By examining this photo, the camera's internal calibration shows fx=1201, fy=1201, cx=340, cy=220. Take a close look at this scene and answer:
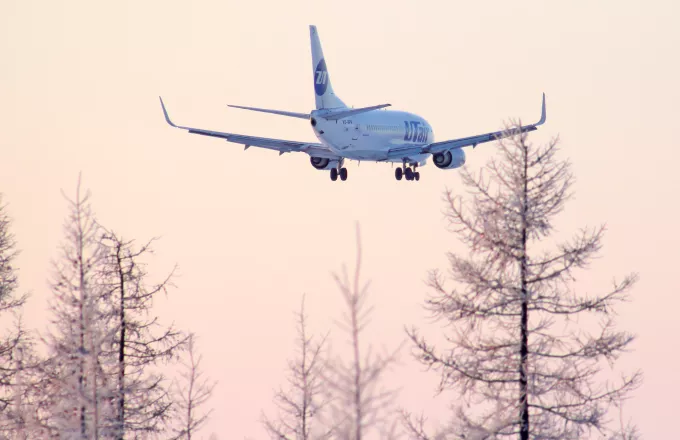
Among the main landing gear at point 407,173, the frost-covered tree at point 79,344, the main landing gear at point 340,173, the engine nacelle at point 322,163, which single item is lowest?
the frost-covered tree at point 79,344

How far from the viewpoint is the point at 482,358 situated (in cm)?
2370

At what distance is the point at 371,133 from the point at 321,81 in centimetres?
429

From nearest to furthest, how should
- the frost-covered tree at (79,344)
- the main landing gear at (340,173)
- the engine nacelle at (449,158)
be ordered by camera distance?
the frost-covered tree at (79,344) < the main landing gear at (340,173) < the engine nacelle at (449,158)

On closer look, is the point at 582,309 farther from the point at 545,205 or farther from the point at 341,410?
the point at 341,410

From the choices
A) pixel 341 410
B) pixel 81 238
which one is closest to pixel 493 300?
pixel 81 238

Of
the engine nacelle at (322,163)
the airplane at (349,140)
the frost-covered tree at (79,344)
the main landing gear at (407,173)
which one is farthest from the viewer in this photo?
the main landing gear at (407,173)

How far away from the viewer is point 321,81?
2751 inches

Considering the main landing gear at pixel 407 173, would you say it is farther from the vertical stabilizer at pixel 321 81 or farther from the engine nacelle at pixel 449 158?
the vertical stabilizer at pixel 321 81

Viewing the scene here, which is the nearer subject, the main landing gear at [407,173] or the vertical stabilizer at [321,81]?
the vertical stabilizer at [321,81]

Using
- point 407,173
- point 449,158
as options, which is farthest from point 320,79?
point 449,158

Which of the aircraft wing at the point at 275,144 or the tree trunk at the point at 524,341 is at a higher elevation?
the aircraft wing at the point at 275,144

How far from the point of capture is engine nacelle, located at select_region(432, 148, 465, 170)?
71875 mm

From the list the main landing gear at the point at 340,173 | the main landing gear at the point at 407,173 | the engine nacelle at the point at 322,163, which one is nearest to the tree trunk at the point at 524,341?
the main landing gear at the point at 340,173

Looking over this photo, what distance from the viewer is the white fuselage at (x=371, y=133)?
66625 mm
